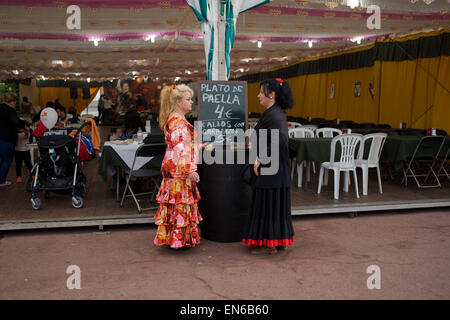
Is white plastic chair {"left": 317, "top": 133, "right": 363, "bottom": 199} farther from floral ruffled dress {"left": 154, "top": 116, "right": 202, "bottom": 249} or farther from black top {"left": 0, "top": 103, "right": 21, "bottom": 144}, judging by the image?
black top {"left": 0, "top": 103, "right": 21, "bottom": 144}

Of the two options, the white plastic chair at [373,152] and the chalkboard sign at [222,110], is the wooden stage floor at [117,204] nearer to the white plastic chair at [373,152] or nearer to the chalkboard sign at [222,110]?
the white plastic chair at [373,152]

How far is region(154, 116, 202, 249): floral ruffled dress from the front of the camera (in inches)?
162

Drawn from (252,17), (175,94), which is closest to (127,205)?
(175,94)

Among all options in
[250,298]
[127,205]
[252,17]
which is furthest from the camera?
[252,17]

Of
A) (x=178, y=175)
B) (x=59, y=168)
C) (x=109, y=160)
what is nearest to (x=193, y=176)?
(x=178, y=175)

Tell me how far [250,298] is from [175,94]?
2000mm

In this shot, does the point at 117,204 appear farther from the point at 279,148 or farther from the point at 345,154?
the point at 345,154

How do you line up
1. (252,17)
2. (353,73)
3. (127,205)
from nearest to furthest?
(127,205) < (252,17) < (353,73)

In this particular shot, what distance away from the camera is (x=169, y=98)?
13.8 ft

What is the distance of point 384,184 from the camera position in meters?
7.45

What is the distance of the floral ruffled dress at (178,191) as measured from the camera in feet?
13.5

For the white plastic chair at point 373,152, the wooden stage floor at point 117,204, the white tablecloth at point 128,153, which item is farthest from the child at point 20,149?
the white plastic chair at point 373,152
